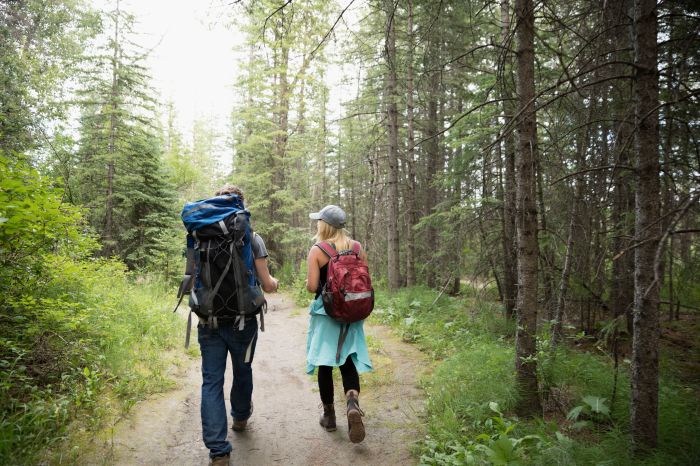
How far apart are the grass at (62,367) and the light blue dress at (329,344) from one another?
2.17 metres

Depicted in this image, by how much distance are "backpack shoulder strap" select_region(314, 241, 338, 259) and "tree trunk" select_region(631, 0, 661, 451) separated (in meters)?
2.52

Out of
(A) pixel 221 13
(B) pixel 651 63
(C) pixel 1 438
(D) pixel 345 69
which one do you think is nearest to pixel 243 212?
(A) pixel 221 13

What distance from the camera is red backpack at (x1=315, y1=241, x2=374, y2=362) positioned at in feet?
11.9

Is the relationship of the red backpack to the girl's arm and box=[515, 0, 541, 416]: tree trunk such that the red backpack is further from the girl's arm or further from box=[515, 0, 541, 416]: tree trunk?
box=[515, 0, 541, 416]: tree trunk

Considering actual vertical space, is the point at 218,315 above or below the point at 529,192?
below

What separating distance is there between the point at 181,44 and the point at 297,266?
14849 mm

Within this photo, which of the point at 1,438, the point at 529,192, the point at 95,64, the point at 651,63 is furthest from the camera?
the point at 95,64

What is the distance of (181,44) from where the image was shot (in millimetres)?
3285

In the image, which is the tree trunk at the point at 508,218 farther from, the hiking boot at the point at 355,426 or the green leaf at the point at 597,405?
the hiking boot at the point at 355,426

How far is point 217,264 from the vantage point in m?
3.34

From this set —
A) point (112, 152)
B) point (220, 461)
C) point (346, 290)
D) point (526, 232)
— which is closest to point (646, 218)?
point (526, 232)

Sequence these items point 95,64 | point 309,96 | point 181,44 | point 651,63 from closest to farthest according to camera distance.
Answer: point 651,63 → point 181,44 → point 95,64 → point 309,96

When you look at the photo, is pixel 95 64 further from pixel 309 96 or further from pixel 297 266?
pixel 297 266

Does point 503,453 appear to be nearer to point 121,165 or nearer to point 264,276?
point 264,276
